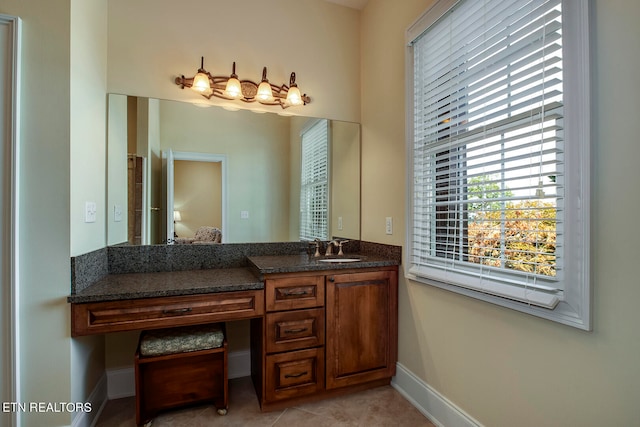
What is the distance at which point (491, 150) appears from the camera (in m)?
1.46

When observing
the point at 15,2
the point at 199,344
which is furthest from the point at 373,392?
the point at 15,2

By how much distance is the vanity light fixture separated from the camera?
2105mm

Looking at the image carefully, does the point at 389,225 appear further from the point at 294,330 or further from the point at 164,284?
the point at 164,284

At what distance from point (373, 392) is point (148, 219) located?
1.92 meters

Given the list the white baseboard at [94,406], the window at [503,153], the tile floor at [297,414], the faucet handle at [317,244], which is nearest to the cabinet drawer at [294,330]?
the tile floor at [297,414]

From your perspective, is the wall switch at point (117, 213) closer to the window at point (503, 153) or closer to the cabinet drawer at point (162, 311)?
the cabinet drawer at point (162, 311)

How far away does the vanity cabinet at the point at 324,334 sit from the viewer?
1.81m

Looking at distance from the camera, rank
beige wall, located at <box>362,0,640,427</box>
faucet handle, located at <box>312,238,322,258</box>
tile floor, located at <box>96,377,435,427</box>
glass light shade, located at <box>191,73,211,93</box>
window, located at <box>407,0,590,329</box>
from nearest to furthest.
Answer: beige wall, located at <box>362,0,640,427</box> < window, located at <box>407,0,590,329</box> < tile floor, located at <box>96,377,435,427</box> < glass light shade, located at <box>191,73,211,93</box> < faucet handle, located at <box>312,238,322,258</box>

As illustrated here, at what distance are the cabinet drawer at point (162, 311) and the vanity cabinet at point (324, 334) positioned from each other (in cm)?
14

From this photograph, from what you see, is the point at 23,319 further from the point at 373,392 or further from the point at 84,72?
the point at 373,392

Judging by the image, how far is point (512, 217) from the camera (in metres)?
1.36

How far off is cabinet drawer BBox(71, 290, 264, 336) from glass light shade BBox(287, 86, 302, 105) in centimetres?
145

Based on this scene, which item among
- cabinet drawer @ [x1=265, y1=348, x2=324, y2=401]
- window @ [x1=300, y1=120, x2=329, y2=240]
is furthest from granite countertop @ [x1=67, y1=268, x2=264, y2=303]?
window @ [x1=300, y1=120, x2=329, y2=240]

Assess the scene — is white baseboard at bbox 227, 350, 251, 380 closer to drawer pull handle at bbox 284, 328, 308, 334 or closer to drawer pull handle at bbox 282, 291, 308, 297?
drawer pull handle at bbox 284, 328, 308, 334
